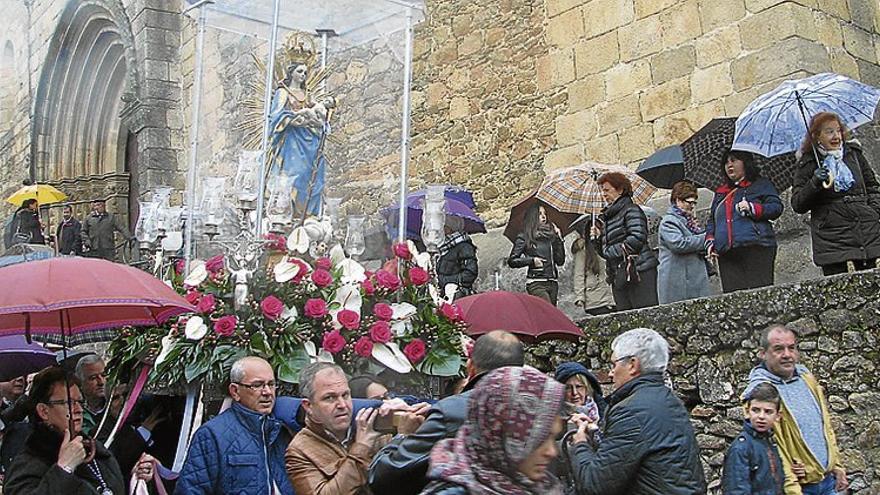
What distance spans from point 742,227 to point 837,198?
595 mm

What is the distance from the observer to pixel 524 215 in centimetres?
851

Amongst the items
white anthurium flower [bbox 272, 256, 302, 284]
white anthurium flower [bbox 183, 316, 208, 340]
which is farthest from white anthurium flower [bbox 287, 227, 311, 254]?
white anthurium flower [bbox 183, 316, 208, 340]

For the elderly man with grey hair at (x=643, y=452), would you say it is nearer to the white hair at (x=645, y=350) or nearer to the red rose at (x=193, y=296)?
the white hair at (x=645, y=350)

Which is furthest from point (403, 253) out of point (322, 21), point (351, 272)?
point (322, 21)

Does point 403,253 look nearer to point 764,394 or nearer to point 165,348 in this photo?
point 165,348

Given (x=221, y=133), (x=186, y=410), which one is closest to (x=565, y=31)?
(x=221, y=133)

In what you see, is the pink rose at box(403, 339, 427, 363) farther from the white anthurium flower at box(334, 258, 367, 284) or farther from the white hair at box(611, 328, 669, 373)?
the white hair at box(611, 328, 669, 373)

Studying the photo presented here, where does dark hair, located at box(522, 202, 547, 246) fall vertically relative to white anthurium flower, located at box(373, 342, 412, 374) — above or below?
above

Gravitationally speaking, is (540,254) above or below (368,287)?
above

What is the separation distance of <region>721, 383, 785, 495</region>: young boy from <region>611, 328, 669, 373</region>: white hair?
0.74m

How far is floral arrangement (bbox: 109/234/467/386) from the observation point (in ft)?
14.4

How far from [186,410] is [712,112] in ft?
17.4

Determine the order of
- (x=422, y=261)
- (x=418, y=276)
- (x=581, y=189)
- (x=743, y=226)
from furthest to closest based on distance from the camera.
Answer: (x=581, y=189) → (x=743, y=226) → (x=422, y=261) → (x=418, y=276)

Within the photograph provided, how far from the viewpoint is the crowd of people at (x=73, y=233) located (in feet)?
45.4
